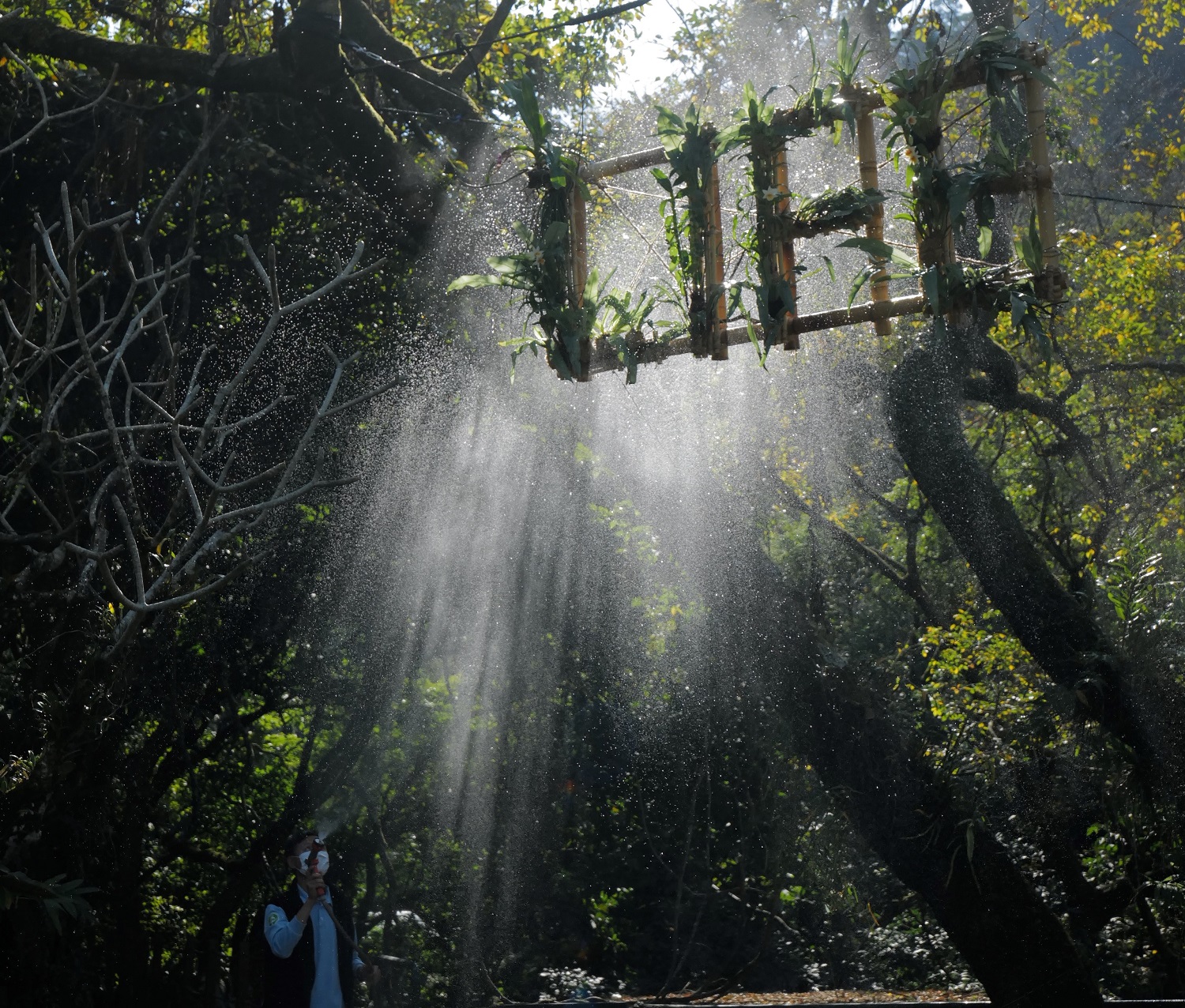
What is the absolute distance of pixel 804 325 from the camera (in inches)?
138

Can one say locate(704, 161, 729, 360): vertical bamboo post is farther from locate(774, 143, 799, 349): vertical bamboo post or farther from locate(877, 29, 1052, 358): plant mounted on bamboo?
locate(877, 29, 1052, 358): plant mounted on bamboo

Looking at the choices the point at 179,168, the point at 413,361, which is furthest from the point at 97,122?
the point at 413,361

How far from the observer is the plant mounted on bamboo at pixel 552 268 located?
380 centimetres

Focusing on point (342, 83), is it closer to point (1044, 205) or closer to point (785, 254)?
point (785, 254)

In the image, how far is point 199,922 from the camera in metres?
7.50

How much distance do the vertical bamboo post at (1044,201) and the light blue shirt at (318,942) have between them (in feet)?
9.34

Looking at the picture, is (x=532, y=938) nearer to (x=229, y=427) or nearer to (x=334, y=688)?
(x=334, y=688)

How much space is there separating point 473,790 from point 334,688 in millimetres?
1512

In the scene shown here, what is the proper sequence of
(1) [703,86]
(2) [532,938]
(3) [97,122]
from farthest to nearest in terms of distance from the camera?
1. (1) [703,86]
2. (2) [532,938]
3. (3) [97,122]

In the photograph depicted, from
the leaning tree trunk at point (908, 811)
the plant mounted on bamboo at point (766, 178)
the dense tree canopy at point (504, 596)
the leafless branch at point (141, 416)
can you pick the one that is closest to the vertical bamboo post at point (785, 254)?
the plant mounted on bamboo at point (766, 178)

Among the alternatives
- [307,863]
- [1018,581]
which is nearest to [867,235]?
[307,863]

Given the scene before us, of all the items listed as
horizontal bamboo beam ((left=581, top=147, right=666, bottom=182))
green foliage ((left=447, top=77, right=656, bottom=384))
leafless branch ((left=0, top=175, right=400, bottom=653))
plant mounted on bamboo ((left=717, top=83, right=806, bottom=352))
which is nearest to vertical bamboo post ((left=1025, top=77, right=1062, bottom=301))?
plant mounted on bamboo ((left=717, top=83, right=806, bottom=352))

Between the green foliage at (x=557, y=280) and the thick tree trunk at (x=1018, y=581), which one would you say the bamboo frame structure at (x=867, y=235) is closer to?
the green foliage at (x=557, y=280)

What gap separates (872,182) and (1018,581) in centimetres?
307
